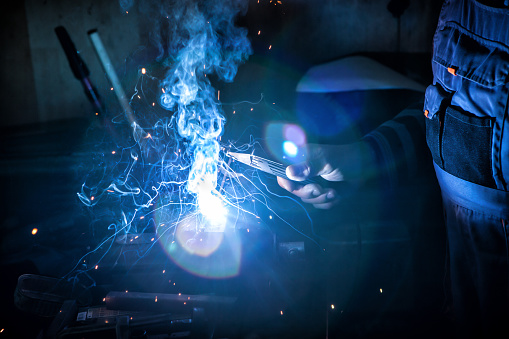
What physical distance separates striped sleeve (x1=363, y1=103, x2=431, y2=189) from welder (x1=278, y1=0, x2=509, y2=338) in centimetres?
65

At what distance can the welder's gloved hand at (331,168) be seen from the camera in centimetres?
223

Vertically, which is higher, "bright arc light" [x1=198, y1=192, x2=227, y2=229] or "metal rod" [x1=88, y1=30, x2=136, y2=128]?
"metal rod" [x1=88, y1=30, x2=136, y2=128]

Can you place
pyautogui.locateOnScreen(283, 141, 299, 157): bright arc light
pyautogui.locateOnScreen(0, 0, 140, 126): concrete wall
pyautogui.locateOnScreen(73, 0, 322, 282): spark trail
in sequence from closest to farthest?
pyautogui.locateOnScreen(283, 141, 299, 157): bright arc light
pyautogui.locateOnScreen(73, 0, 322, 282): spark trail
pyautogui.locateOnScreen(0, 0, 140, 126): concrete wall

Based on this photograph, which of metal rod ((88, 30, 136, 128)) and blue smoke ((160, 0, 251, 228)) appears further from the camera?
metal rod ((88, 30, 136, 128))

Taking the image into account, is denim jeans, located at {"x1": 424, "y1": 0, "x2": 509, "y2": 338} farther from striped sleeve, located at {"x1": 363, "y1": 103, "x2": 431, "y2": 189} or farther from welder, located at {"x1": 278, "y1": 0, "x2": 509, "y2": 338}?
striped sleeve, located at {"x1": 363, "y1": 103, "x2": 431, "y2": 189}

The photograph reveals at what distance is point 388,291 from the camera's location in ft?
7.50

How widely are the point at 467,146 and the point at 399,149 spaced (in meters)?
1.02

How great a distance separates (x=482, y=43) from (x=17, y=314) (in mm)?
4297

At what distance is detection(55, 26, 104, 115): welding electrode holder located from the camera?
154 inches

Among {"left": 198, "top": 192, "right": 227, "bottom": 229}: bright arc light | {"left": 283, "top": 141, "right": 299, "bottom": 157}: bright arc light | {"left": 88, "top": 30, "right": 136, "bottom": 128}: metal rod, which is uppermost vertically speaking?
{"left": 88, "top": 30, "right": 136, "bottom": 128}: metal rod

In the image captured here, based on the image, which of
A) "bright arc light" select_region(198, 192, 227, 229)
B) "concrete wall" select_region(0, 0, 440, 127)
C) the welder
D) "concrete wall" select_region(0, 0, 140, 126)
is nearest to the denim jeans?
the welder

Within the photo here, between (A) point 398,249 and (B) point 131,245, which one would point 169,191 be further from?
(A) point 398,249

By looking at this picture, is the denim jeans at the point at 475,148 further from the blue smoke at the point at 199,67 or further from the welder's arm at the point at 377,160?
the blue smoke at the point at 199,67

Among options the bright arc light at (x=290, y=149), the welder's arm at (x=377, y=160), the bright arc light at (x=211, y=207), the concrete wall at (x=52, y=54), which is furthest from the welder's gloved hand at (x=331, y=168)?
the concrete wall at (x=52, y=54)
